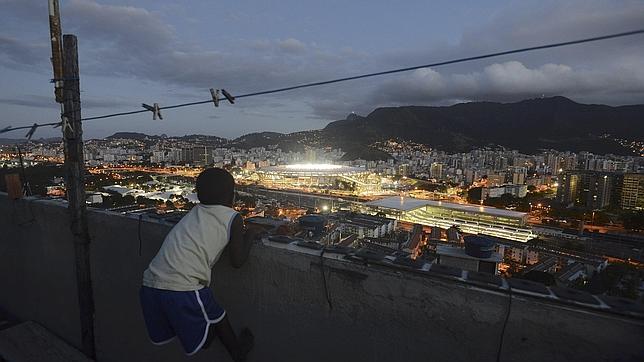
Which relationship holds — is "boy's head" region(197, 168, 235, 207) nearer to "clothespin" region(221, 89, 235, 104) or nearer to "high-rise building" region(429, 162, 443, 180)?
"clothespin" region(221, 89, 235, 104)

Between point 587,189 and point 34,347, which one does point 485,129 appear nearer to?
point 587,189

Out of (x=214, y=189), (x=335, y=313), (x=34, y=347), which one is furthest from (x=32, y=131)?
(x=335, y=313)

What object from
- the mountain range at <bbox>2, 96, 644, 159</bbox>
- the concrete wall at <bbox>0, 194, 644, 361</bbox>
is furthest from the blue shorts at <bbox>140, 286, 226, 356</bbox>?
the mountain range at <bbox>2, 96, 644, 159</bbox>

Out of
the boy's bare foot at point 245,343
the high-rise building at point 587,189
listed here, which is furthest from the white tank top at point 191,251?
the high-rise building at point 587,189

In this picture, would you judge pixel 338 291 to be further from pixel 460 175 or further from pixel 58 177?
pixel 460 175

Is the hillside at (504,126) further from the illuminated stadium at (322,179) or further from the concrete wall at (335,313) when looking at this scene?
the concrete wall at (335,313)

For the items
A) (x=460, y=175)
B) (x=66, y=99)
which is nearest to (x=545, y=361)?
(x=66, y=99)
